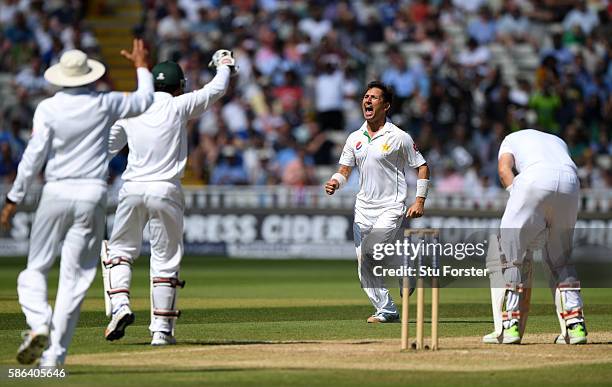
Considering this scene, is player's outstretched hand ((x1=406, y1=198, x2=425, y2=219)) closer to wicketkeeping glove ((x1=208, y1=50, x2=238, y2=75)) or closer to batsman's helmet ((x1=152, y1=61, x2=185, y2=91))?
wicketkeeping glove ((x1=208, y1=50, x2=238, y2=75))

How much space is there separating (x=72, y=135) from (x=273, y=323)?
15.0ft

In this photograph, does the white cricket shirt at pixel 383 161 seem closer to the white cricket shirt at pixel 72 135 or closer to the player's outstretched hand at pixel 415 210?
the player's outstretched hand at pixel 415 210

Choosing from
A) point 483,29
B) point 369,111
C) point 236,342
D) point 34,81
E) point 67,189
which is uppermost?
point 483,29

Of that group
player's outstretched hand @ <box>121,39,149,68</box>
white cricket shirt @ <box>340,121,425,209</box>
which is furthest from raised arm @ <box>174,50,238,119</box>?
white cricket shirt @ <box>340,121,425,209</box>

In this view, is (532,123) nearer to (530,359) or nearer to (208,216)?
(208,216)

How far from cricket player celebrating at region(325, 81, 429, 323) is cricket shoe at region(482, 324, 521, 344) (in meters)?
2.18

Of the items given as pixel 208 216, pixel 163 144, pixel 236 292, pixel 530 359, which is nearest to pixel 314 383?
pixel 530 359

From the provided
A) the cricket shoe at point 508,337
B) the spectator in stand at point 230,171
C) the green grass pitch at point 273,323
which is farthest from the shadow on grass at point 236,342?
the spectator in stand at point 230,171

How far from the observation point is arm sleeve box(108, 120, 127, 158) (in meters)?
11.0

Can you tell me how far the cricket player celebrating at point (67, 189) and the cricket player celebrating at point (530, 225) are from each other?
3.23 meters

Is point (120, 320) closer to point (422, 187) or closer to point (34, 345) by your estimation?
point (34, 345)

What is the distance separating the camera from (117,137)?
11.0m

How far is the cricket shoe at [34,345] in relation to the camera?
28.7 feet

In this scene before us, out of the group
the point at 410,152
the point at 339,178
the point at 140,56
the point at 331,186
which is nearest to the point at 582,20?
the point at 410,152
